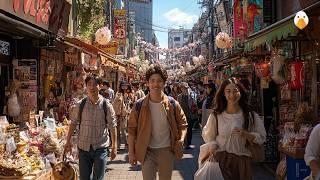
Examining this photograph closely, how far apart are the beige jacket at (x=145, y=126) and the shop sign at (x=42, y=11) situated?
10.7ft

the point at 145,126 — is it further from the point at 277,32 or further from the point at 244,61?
the point at 244,61

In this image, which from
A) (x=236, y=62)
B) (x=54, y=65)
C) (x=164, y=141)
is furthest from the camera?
(x=236, y=62)

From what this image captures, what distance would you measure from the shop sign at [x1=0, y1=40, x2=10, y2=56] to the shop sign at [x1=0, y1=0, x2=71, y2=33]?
2.63 ft

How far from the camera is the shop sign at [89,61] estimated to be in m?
12.9

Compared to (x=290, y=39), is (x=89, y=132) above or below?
below

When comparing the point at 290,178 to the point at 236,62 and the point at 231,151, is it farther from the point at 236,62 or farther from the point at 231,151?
the point at 236,62

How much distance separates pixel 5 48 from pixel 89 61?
419 cm

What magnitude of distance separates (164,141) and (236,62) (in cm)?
1092

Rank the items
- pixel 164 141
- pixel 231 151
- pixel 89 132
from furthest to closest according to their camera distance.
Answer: pixel 89 132, pixel 164 141, pixel 231 151

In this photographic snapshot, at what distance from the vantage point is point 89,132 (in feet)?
20.4

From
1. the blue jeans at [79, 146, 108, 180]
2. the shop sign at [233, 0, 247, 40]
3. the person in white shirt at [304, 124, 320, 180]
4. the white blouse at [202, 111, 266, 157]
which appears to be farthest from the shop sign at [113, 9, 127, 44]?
the person in white shirt at [304, 124, 320, 180]

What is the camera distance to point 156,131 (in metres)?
5.29

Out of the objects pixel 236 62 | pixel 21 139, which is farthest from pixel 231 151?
pixel 236 62

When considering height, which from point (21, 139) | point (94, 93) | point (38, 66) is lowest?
point (21, 139)
